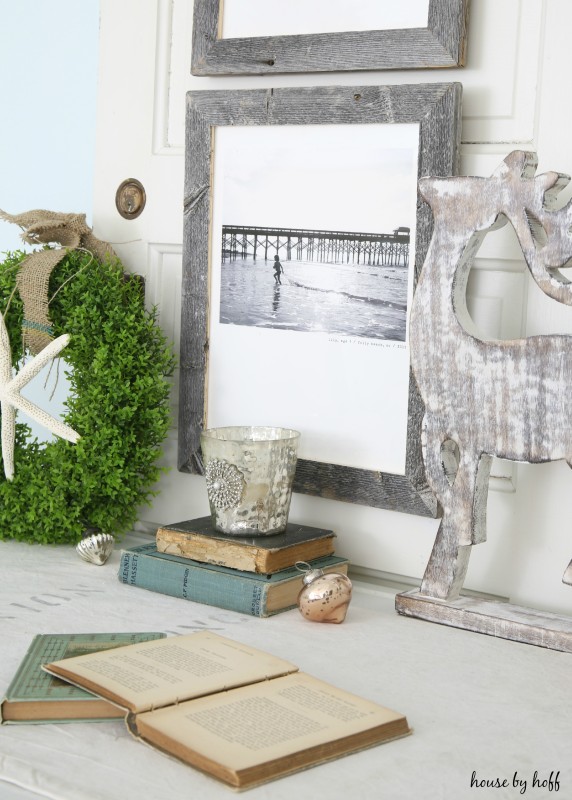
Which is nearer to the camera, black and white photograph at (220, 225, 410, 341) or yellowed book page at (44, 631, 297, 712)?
yellowed book page at (44, 631, 297, 712)

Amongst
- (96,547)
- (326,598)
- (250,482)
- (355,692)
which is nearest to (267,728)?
(355,692)

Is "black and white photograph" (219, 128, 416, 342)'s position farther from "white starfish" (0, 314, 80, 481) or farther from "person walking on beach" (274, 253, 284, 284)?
"white starfish" (0, 314, 80, 481)

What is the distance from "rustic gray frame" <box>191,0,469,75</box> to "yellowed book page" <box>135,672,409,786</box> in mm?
717

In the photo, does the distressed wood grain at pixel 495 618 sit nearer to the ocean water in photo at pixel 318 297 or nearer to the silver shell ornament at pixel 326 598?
the silver shell ornament at pixel 326 598

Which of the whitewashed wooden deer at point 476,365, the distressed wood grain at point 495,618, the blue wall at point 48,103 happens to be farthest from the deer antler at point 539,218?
the blue wall at point 48,103

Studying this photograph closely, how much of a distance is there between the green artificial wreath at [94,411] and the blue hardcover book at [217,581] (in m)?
0.14

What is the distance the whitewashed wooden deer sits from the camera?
105 centimetres

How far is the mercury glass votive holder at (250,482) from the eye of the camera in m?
1.21

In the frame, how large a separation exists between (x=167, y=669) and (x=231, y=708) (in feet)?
0.31

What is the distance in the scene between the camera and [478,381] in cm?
110

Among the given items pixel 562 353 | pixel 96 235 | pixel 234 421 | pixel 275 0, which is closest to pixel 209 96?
pixel 275 0

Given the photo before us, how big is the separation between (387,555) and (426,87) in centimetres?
57

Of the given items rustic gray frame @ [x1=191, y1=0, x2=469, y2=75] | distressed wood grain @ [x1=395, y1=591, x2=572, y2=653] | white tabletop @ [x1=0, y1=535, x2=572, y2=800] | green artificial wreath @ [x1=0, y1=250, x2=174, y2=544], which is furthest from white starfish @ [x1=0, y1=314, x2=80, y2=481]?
distressed wood grain @ [x1=395, y1=591, x2=572, y2=653]

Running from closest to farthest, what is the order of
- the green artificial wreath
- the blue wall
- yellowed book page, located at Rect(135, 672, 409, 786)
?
yellowed book page, located at Rect(135, 672, 409, 786) → the green artificial wreath → the blue wall
